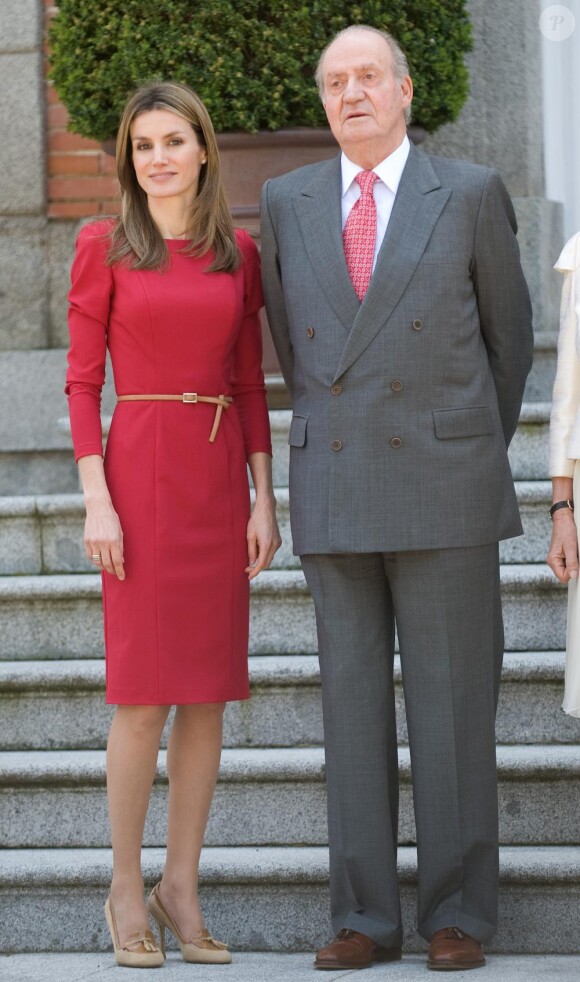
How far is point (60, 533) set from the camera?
4.59 meters

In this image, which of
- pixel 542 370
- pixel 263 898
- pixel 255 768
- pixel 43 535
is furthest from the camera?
pixel 542 370

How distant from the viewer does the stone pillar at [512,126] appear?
564cm

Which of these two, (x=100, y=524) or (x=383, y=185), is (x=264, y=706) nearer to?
(x=100, y=524)

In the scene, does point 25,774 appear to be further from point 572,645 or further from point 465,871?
point 572,645

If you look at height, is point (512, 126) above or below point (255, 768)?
above

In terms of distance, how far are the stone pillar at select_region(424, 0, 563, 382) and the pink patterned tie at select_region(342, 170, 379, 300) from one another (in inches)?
100

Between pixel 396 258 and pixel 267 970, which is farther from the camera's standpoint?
pixel 267 970

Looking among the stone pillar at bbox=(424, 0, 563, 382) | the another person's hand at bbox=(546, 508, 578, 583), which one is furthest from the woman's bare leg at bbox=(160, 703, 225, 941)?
the stone pillar at bbox=(424, 0, 563, 382)

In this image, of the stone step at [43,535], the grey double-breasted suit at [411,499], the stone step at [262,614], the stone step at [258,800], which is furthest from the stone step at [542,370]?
the grey double-breasted suit at [411,499]

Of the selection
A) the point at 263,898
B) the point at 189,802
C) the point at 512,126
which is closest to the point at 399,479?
the point at 189,802

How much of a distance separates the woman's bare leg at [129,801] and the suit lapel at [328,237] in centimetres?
96

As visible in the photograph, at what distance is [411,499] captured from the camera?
3.10 m

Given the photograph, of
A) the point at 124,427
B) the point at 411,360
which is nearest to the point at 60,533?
the point at 124,427

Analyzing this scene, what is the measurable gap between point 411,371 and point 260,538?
0.51 meters
